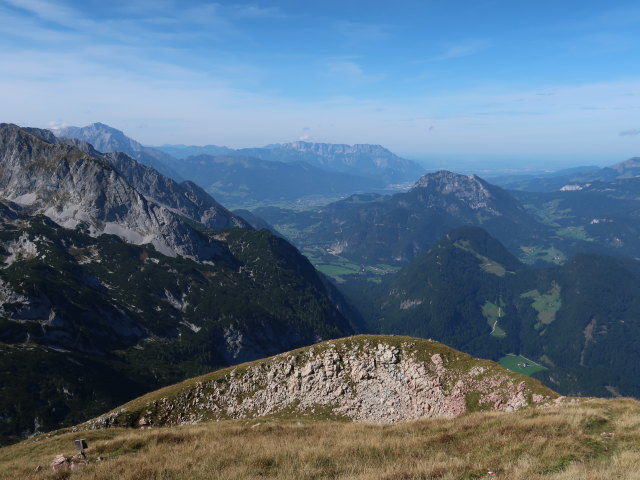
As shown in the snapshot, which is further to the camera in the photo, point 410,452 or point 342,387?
point 342,387

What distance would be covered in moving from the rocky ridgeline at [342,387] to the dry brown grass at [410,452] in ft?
62.6

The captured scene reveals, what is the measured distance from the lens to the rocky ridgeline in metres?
46.5

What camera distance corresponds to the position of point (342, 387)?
5084 centimetres

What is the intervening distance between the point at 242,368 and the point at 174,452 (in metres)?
33.3

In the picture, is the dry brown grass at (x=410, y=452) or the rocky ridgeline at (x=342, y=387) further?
the rocky ridgeline at (x=342, y=387)

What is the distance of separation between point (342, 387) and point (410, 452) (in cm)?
3145

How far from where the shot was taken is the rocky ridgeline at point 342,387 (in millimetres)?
46500

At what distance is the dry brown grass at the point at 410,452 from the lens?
54.0 ft

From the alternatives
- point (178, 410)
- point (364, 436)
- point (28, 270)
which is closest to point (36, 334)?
point (28, 270)

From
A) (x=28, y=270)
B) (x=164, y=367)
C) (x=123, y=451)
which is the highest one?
(x=123, y=451)

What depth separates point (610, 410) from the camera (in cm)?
2614

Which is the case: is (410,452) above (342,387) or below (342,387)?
above

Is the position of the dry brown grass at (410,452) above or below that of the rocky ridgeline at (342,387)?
above

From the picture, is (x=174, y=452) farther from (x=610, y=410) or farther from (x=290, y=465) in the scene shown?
(x=610, y=410)
